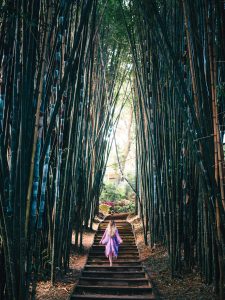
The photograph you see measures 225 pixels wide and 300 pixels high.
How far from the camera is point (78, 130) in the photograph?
4039 mm

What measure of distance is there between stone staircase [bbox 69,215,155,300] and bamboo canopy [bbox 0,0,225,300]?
1.14 feet

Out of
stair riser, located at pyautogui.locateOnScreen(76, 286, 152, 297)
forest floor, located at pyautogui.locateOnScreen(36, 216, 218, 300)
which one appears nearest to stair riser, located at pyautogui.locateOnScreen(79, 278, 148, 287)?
forest floor, located at pyautogui.locateOnScreen(36, 216, 218, 300)

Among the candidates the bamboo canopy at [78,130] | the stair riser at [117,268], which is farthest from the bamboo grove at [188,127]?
the stair riser at [117,268]

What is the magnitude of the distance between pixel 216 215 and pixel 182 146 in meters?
1.19

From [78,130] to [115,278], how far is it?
183cm

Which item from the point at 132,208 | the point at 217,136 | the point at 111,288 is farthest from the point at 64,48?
the point at 132,208

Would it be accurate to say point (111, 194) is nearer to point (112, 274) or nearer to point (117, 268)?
point (117, 268)

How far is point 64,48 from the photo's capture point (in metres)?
3.14

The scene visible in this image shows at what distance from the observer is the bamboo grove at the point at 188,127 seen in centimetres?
224

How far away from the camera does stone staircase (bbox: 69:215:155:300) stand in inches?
A: 117

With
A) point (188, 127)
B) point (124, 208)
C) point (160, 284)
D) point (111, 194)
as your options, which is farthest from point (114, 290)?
point (111, 194)

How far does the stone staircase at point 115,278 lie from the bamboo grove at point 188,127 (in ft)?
1.44

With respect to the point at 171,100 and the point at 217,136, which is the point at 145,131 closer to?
the point at 171,100

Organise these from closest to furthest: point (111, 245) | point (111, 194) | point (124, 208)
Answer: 1. point (111, 245)
2. point (124, 208)
3. point (111, 194)
